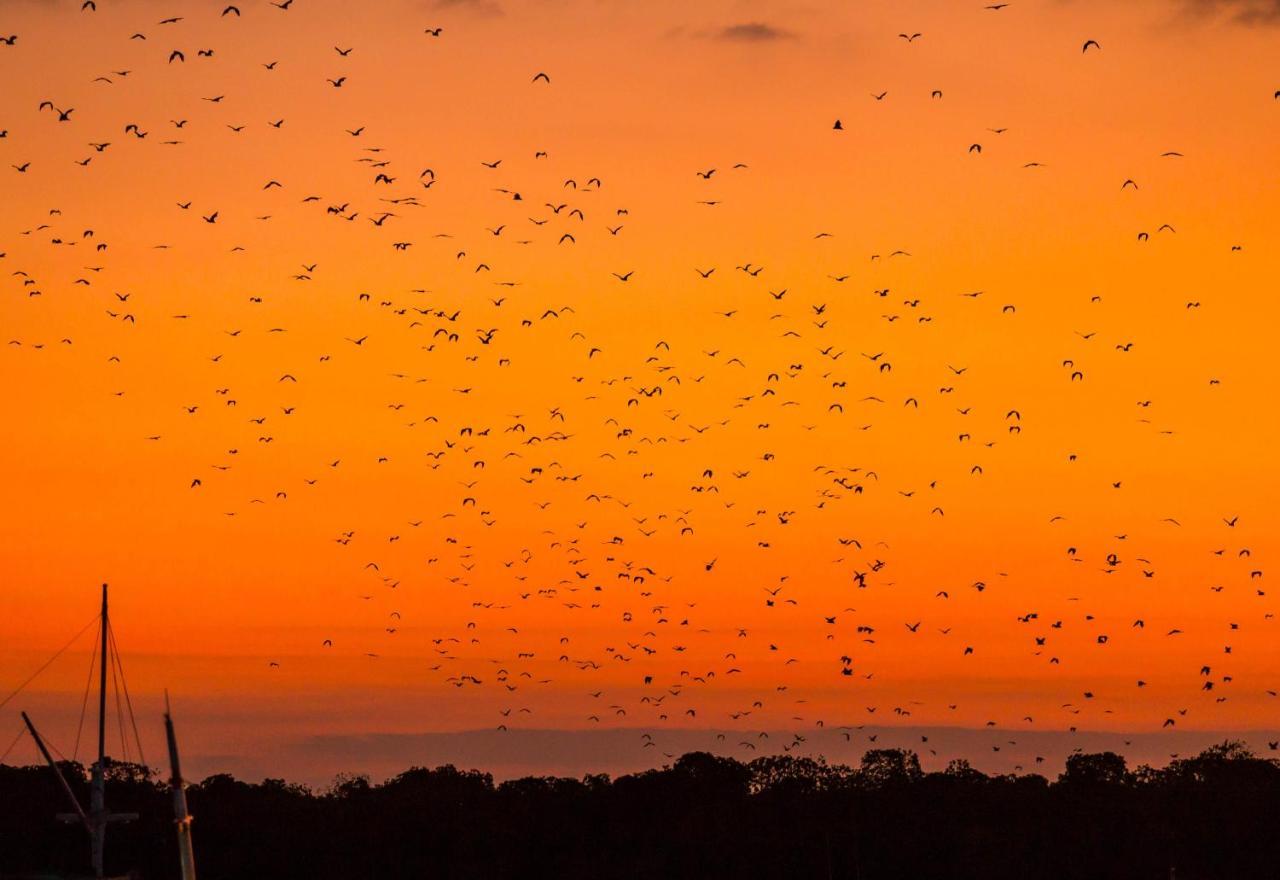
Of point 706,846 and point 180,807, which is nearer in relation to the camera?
point 180,807

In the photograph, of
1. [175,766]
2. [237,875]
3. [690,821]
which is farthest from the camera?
[690,821]

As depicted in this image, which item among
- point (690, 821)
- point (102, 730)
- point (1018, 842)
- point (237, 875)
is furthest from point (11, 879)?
point (1018, 842)

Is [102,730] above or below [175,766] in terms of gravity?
above

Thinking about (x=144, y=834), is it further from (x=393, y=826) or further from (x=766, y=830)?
(x=766, y=830)

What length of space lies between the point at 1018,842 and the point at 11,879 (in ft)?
270

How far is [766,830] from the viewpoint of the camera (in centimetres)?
19388

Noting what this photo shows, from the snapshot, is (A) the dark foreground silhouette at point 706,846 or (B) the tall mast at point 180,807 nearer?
(B) the tall mast at point 180,807

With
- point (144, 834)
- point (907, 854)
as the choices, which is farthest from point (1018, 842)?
point (144, 834)

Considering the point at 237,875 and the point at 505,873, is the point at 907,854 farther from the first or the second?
the point at 237,875

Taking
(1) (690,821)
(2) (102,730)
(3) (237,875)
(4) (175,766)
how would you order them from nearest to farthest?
(4) (175,766)
(2) (102,730)
(3) (237,875)
(1) (690,821)

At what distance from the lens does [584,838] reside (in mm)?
199125

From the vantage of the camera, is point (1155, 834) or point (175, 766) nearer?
point (175, 766)

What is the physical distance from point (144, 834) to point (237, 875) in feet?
38.1

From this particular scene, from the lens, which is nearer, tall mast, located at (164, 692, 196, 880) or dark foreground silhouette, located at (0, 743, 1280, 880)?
tall mast, located at (164, 692, 196, 880)
